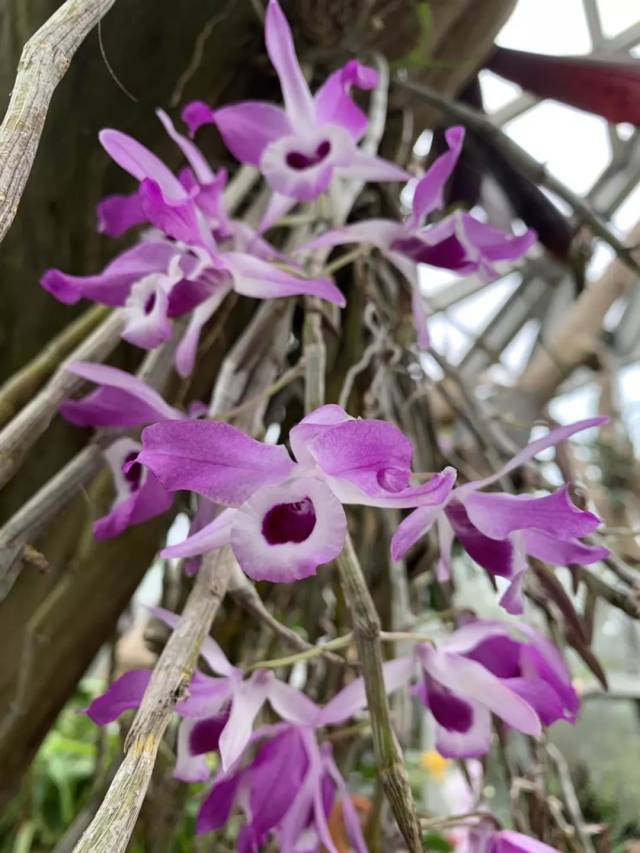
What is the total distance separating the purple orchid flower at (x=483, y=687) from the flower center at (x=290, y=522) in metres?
0.13

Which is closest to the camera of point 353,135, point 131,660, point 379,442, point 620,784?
point 379,442

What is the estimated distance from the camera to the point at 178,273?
1.18 ft

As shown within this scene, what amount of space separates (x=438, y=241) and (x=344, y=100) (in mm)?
89

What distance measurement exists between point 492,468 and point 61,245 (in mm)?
359

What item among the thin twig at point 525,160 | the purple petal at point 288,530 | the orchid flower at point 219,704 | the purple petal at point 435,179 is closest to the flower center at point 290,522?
the purple petal at point 288,530

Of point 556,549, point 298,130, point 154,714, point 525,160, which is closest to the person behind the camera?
point 154,714

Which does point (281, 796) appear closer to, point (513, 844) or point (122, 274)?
point (513, 844)

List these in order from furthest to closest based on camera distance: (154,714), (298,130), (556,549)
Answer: (298,130) < (556,549) < (154,714)

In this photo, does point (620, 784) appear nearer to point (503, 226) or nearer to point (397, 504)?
point (503, 226)

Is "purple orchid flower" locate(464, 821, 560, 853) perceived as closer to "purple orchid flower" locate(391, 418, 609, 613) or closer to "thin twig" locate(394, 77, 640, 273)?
"purple orchid flower" locate(391, 418, 609, 613)

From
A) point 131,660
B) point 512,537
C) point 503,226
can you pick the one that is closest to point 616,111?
point 503,226

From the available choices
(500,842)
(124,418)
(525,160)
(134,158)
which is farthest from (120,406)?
(525,160)

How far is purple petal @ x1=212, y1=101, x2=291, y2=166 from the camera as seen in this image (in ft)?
1.41

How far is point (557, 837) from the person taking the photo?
16.8 inches
